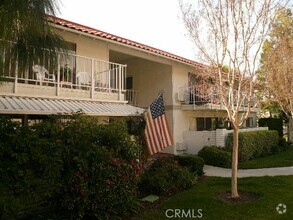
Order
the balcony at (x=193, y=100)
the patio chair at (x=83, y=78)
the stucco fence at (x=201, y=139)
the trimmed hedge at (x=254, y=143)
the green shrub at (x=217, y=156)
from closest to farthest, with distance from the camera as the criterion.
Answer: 1. the patio chair at (x=83, y=78)
2. the green shrub at (x=217, y=156)
3. the trimmed hedge at (x=254, y=143)
4. the stucco fence at (x=201, y=139)
5. the balcony at (x=193, y=100)

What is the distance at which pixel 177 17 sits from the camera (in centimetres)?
1130

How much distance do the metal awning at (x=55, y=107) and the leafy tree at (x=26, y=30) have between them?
2.84 metres

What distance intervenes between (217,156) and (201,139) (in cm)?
394

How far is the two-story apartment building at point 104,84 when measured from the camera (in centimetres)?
988


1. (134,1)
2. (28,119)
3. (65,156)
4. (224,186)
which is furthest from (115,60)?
(65,156)

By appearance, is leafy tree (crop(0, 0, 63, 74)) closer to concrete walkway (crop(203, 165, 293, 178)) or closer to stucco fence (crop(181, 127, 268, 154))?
concrete walkway (crop(203, 165, 293, 178))

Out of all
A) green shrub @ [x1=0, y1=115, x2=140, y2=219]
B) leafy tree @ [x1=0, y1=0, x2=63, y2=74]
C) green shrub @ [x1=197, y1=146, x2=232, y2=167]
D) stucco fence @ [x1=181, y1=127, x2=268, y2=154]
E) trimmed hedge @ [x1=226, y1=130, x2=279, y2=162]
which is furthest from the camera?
stucco fence @ [x1=181, y1=127, x2=268, y2=154]

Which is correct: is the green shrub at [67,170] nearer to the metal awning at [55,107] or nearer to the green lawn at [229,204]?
the green lawn at [229,204]

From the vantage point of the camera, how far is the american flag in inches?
470

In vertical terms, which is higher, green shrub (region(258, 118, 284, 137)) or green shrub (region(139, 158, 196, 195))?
green shrub (region(258, 118, 284, 137))

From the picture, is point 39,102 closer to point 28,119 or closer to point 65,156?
point 28,119

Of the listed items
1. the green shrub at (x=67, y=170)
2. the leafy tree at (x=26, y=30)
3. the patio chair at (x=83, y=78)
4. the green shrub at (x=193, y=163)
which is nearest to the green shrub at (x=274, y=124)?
the green shrub at (x=193, y=163)

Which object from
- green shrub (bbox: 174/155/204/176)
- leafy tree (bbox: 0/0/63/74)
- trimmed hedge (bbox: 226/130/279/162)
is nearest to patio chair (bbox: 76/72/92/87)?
green shrub (bbox: 174/155/204/176)

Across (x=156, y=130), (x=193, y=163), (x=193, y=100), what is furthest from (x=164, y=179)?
(x=193, y=100)
